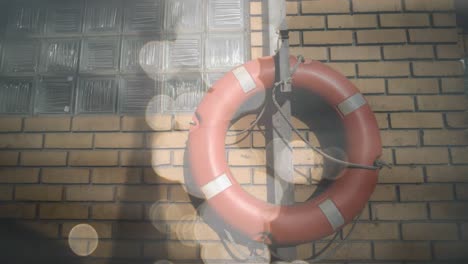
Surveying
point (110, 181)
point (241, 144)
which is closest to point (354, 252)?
point (241, 144)

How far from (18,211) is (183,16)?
141 centimetres

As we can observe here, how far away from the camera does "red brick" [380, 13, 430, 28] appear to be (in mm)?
1690

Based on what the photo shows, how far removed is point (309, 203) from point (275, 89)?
0.56 meters

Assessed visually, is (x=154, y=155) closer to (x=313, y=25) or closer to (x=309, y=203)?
(x=309, y=203)

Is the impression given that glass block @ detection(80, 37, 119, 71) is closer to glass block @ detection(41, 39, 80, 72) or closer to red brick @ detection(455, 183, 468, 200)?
glass block @ detection(41, 39, 80, 72)

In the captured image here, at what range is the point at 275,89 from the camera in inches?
60.1

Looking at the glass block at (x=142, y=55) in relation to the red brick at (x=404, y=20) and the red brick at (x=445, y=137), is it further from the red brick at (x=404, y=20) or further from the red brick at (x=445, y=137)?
the red brick at (x=445, y=137)

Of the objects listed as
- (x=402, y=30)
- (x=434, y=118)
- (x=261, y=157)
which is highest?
(x=402, y=30)

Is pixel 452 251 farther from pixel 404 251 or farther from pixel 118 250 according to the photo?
pixel 118 250

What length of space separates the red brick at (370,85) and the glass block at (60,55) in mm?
1606

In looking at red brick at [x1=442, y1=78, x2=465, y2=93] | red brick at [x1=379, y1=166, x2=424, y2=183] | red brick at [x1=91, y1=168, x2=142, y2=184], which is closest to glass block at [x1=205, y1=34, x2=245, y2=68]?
red brick at [x1=91, y1=168, x2=142, y2=184]

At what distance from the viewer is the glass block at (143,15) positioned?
186 centimetres

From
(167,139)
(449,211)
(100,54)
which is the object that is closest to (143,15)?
(100,54)

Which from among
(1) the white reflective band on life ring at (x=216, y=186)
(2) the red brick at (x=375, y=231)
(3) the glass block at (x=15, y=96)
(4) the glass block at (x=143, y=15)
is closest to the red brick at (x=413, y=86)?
(2) the red brick at (x=375, y=231)
